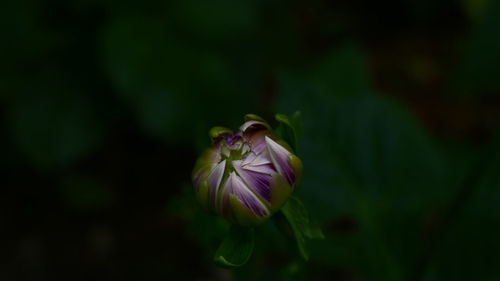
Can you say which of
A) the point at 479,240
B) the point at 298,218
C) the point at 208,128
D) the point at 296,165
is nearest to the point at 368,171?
the point at 479,240

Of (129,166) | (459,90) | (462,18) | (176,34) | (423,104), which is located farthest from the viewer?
(462,18)

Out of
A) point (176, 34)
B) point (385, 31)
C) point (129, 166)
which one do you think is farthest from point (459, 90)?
point (129, 166)

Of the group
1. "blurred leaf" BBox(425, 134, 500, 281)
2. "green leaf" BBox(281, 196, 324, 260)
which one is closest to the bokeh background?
"blurred leaf" BBox(425, 134, 500, 281)

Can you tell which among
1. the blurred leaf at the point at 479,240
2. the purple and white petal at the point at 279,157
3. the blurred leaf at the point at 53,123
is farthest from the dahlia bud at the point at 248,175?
the blurred leaf at the point at 53,123

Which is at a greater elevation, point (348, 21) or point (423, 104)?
point (348, 21)

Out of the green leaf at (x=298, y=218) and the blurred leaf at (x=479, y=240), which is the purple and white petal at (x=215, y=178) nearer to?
the green leaf at (x=298, y=218)

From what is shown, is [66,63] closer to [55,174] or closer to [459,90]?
[55,174]
